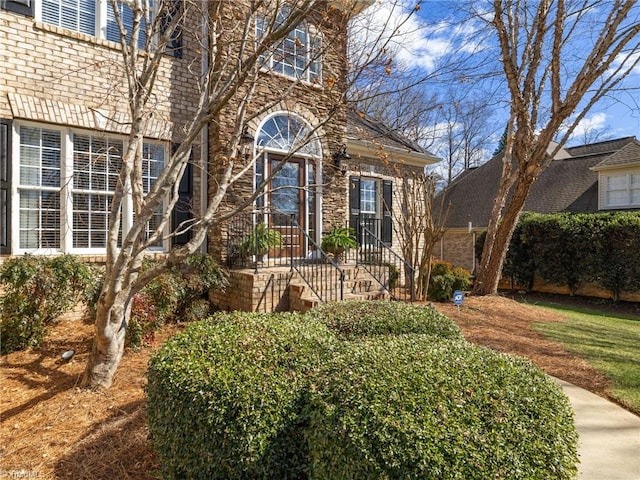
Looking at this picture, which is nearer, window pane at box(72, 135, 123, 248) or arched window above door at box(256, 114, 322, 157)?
window pane at box(72, 135, 123, 248)

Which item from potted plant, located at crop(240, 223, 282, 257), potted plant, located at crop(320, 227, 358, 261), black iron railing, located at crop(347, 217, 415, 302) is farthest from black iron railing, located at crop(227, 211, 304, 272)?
black iron railing, located at crop(347, 217, 415, 302)

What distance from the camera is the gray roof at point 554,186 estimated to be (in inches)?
611

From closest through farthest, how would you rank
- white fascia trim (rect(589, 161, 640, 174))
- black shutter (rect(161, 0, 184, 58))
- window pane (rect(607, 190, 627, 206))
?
black shutter (rect(161, 0, 184, 58)) → white fascia trim (rect(589, 161, 640, 174)) → window pane (rect(607, 190, 627, 206))

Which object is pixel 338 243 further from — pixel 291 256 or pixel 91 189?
pixel 91 189

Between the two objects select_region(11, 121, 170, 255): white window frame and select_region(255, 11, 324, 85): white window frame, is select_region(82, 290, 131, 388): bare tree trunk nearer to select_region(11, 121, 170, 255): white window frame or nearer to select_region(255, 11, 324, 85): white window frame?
select_region(11, 121, 170, 255): white window frame

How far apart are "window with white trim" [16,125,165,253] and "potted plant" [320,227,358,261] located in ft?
12.6

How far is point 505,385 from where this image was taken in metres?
2.22

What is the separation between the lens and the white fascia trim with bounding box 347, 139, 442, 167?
33.6 ft

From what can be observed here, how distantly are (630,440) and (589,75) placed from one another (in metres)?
8.54

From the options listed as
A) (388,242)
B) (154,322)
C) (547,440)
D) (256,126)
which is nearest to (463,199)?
(388,242)

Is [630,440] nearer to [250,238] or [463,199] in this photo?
[250,238]

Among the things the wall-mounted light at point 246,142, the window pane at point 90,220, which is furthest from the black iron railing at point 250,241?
the window pane at point 90,220

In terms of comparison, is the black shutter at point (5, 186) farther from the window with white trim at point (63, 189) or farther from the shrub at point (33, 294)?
the shrub at point (33, 294)

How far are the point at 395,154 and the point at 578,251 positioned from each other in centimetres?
692
